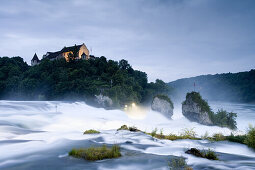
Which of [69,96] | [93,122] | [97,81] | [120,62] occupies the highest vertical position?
[120,62]

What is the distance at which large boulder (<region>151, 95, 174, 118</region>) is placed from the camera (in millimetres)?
53438

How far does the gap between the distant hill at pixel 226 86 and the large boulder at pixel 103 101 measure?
50588 millimetres

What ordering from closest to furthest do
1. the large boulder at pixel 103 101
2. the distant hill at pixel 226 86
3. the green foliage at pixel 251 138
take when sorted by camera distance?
the green foliage at pixel 251 138
the large boulder at pixel 103 101
the distant hill at pixel 226 86

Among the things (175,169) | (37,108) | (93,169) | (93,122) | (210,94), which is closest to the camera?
(175,169)

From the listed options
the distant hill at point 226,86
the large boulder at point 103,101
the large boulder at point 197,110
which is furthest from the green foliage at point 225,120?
the distant hill at point 226,86

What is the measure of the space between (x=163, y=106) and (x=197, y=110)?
36.2 feet

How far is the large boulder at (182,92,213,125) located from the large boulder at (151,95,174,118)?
6181 millimetres

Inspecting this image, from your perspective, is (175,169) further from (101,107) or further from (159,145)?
(101,107)

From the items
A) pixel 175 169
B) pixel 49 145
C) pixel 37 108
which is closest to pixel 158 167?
pixel 175 169

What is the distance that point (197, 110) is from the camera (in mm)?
44688

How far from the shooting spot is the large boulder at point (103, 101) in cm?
5172

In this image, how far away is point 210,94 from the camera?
147000mm

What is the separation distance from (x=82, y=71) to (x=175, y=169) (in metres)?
55.8

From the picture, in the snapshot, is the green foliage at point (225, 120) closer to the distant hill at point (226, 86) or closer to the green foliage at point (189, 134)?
the green foliage at point (189, 134)
